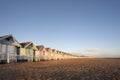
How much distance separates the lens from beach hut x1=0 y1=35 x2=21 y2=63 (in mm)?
22719

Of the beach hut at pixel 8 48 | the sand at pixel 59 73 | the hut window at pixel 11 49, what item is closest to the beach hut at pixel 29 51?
the beach hut at pixel 8 48

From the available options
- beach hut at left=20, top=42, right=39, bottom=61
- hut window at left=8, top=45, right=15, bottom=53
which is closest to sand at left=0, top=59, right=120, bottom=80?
hut window at left=8, top=45, right=15, bottom=53

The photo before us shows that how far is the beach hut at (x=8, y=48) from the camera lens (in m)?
22.7

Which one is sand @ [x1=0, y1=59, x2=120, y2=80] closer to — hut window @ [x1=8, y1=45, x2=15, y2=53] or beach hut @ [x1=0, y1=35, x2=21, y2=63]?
beach hut @ [x1=0, y1=35, x2=21, y2=63]

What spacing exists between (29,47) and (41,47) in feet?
32.3

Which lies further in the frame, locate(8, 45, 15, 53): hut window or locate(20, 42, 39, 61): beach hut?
locate(20, 42, 39, 61): beach hut

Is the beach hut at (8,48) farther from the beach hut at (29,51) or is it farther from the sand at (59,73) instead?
the sand at (59,73)

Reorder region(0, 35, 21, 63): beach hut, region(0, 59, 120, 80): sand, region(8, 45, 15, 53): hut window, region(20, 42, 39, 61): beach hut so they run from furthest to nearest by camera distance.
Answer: region(20, 42, 39, 61): beach hut, region(8, 45, 15, 53): hut window, region(0, 35, 21, 63): beach hut, region(0, 59, 120, 80): sand

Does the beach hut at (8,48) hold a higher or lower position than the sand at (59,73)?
higher

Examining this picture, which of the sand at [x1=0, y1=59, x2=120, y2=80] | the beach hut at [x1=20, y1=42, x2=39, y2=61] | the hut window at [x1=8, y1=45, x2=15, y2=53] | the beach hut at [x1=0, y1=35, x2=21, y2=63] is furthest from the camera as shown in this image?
the beach hut at [x1=20, y1=42, x2=39, y2=61]

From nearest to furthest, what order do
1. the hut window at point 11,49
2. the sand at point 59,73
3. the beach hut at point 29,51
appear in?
the sand at point 59,73
the hut window at point 11,49
the beach hut at point 29,51

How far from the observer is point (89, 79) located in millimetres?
8508

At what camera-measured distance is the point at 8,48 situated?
25.3m

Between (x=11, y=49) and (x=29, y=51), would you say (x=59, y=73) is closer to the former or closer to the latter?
(x=11, y=49)
